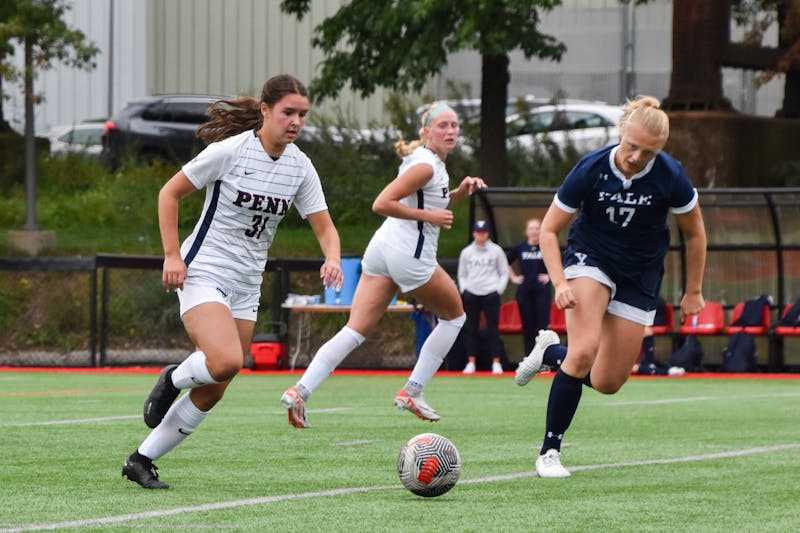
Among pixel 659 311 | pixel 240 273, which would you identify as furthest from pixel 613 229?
pixel 659 311

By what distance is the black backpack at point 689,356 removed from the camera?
19.6 meters

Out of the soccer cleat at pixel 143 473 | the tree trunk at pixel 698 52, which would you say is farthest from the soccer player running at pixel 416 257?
the tree trunk at pixel 698 52

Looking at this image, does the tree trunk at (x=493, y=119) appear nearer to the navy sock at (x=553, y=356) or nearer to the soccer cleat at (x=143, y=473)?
the navy sock at (x=553, y=356)

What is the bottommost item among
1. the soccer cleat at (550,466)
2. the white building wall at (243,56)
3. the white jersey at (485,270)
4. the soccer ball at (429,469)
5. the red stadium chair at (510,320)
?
the red stadium chair at (510,320)

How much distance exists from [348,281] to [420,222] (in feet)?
31.6

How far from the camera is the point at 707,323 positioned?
1995cm

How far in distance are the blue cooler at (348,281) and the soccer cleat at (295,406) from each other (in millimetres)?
9758

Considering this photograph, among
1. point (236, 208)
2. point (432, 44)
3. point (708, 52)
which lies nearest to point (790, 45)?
point (708, 52)

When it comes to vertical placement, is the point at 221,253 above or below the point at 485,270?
above

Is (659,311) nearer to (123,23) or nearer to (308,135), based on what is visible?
(308,135)

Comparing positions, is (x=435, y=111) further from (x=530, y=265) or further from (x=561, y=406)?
(x=530, y=265)

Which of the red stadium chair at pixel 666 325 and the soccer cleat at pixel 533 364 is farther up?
the soccer cleat at pixel 533 364

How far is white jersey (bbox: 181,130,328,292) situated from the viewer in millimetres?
7469

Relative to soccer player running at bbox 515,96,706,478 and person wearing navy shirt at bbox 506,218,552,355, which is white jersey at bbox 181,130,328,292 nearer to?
soccer player running at bbox 515,96,706,478
